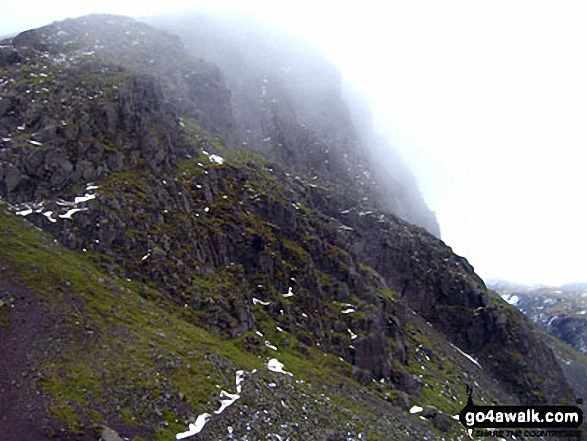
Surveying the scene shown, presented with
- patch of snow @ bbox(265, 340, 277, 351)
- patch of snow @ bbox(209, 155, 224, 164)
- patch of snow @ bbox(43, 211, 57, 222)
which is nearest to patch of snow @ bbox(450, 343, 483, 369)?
patch of snow @ bbox(209, 155, 224, 164)

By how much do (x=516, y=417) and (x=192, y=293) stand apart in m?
45.1

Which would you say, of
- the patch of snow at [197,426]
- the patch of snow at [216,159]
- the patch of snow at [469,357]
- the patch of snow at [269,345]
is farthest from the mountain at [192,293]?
the patch of snow at [469,357]

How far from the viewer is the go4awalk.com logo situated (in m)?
57.8

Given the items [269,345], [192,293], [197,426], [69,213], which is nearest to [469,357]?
[269,345]

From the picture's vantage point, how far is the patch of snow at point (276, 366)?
6700 cm

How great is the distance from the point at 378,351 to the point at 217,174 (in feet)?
145

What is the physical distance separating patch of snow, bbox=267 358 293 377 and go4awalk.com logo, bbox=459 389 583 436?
70.5 feet

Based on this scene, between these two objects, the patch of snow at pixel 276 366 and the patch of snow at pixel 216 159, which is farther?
the patch of snow at pixel 216 159

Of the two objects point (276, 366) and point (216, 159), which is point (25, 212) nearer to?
point (276, 366)

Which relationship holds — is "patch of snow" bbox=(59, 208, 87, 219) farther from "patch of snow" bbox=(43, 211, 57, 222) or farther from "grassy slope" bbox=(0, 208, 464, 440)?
"grassy slope" bbox=(0, 208, 464, 440)

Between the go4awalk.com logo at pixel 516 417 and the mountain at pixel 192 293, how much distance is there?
617cm

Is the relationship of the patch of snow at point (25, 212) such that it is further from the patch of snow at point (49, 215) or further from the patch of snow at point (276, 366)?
the patch of snow at point (276, 366)

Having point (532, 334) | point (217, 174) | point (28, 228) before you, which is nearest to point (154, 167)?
point (217, 174)

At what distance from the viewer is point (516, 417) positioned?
68.1m
